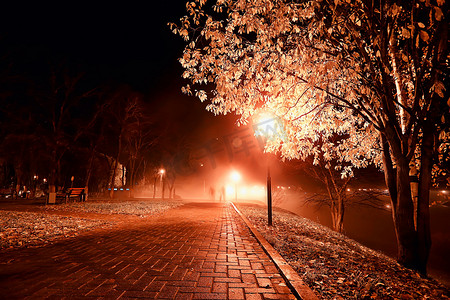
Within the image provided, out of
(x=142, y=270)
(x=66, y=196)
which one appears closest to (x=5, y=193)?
(x=66, y=196)

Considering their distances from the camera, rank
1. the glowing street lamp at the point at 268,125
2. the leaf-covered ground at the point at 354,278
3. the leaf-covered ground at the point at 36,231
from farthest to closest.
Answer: the glowing street lamp at the point at 268,125, the leaf-covered ground at the point at 36,231, the leaf-covered ground at the point at 354,278

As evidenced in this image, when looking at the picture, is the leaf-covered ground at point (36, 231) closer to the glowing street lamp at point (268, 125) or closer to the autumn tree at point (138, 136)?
the glowing street lamp at point (268, 125)

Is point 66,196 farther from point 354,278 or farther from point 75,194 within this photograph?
point 354,278

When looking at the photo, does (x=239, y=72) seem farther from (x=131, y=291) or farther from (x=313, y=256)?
(x=131, y=291)

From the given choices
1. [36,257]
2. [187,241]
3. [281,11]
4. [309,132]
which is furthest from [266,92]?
[36,257]

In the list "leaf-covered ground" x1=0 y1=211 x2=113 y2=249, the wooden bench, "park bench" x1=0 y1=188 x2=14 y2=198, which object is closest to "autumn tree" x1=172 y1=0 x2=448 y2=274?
"leaf-covered ground" x1=0 y1=211 x2=113 y2=249

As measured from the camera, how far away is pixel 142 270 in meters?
3.70

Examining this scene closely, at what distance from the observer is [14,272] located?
3.50 m

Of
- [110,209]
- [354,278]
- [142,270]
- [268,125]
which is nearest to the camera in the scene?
[354,278]

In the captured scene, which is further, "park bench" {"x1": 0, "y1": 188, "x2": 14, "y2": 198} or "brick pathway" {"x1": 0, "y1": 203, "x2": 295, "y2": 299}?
"park bench" {"x1": 0, "y1": 188, "x2": 14, "y2": 198}

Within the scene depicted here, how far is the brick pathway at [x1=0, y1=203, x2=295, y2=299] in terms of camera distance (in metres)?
2.99

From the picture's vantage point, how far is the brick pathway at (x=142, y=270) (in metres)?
2.99

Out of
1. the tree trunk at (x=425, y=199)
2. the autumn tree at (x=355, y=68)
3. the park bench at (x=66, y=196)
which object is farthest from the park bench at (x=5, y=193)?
the tree trunk at (x=425, y=199)

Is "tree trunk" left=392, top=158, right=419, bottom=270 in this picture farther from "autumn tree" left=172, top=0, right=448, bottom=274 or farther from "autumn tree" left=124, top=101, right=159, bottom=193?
"autumn tree" left=124, top=101, right=159, bottom=193
